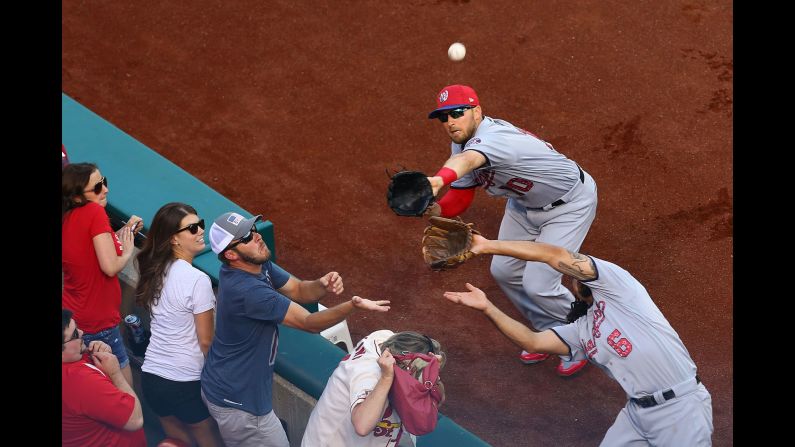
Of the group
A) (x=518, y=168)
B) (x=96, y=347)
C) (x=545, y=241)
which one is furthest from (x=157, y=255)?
(x=545, y=241)

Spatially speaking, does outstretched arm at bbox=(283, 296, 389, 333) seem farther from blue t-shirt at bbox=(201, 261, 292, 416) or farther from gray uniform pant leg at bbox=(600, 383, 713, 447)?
gray uniform pant leg at bbox=(600, 383, 713, 447)

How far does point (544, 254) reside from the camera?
4375 millimetres

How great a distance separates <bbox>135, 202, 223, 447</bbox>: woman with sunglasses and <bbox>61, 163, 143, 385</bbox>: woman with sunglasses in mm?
214

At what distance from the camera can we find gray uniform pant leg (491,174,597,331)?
5434mm

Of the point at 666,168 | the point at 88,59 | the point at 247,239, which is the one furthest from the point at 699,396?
the point at 88,59

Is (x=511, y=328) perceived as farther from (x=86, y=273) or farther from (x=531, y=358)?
(x=86, y=273)

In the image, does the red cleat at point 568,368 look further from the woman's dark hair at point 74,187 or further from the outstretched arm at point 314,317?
the woman's dark hair at point 74,187

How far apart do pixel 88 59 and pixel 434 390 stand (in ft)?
19.1

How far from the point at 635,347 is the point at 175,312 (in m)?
1.98

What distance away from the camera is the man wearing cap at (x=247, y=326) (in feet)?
13.4

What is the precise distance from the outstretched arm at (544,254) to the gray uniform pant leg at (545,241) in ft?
3.33

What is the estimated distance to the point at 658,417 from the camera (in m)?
4.30

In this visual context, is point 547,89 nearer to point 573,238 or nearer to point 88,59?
point 573,238

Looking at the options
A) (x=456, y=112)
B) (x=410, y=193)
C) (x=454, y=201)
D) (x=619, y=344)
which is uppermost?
(x=456, y=112)
